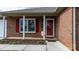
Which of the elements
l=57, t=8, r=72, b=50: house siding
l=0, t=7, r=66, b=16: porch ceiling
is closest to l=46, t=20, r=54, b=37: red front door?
l=0, t=7, r=66, b=16: porch ceiling

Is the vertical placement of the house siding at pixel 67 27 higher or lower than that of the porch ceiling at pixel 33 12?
lower

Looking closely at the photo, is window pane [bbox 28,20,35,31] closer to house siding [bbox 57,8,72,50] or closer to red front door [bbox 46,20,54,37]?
red front door [bbox 46,20,54,37]

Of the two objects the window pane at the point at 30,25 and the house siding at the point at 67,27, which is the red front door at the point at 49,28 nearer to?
the window pane at the point at 30,25

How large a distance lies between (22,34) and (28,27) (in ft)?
3.28

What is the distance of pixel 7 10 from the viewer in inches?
795

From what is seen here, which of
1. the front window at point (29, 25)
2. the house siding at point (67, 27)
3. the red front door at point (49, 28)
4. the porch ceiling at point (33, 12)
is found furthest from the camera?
the front window at point (29, 25)

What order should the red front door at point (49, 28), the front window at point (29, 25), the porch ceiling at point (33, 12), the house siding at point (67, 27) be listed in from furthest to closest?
the front window at point (29, 25) → the red front door at point (49, 28) → the porch ceiling at point (33, 12) → the house siding at point (67, 27)

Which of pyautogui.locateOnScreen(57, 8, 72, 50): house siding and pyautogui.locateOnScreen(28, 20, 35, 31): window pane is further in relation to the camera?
pyautogui.locateOnScreen(28, 20, 35, 31): window pane

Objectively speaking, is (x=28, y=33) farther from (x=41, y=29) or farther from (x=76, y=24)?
(x=76, y=24)

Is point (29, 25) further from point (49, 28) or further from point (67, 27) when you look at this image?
point (67, 27)

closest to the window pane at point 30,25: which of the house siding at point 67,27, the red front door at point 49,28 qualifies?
the red front door at point 49,28

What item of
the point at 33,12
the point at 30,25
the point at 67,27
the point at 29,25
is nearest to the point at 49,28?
the point at 30,25

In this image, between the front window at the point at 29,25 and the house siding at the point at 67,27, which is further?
the front window at the point at 29,25

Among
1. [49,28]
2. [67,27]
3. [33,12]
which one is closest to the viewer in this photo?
[67,27]
